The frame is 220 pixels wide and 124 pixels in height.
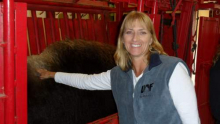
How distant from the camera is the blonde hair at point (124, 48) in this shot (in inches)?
52.8

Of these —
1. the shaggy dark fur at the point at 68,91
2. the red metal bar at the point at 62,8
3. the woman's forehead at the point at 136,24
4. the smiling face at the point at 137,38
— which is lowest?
the shaggy dark fur at the point at 68,91

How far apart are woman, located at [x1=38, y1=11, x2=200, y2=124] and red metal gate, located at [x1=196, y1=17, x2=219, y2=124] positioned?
2089 mm

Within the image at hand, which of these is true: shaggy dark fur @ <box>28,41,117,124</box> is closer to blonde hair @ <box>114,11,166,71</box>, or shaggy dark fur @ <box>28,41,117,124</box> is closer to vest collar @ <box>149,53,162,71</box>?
blonde hair @ <box>114,11,166,71</box>

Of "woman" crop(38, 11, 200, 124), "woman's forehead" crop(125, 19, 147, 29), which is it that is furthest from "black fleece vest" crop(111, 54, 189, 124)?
"woman's forehead" crop(125, 19, 147, 29)

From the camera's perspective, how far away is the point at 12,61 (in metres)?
1.09

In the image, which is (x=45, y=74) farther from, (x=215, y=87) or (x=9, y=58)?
(x=215, y=87)

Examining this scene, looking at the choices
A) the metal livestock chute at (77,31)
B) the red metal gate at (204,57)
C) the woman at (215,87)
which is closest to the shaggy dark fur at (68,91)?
the metal livestock chute at (77,31)

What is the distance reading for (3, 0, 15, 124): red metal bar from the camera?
3.45 feet

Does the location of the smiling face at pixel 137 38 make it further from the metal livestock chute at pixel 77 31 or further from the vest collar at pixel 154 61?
the metal livestock chute at pixel 77 31

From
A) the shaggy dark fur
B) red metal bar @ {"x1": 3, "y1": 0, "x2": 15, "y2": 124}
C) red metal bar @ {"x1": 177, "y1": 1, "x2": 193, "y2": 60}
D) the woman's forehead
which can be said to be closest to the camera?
red metal bar @ {"x1": 3, "y1": 0, "x2": 15, "y2": 124}

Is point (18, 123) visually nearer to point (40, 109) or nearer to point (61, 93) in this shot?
point (40, 109)

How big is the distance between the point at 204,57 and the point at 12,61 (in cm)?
292

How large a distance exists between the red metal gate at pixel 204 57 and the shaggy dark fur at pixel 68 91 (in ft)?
5.02

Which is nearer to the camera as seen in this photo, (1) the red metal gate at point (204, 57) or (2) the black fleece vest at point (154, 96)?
(2) the black fleece vest at point (154, 96)
